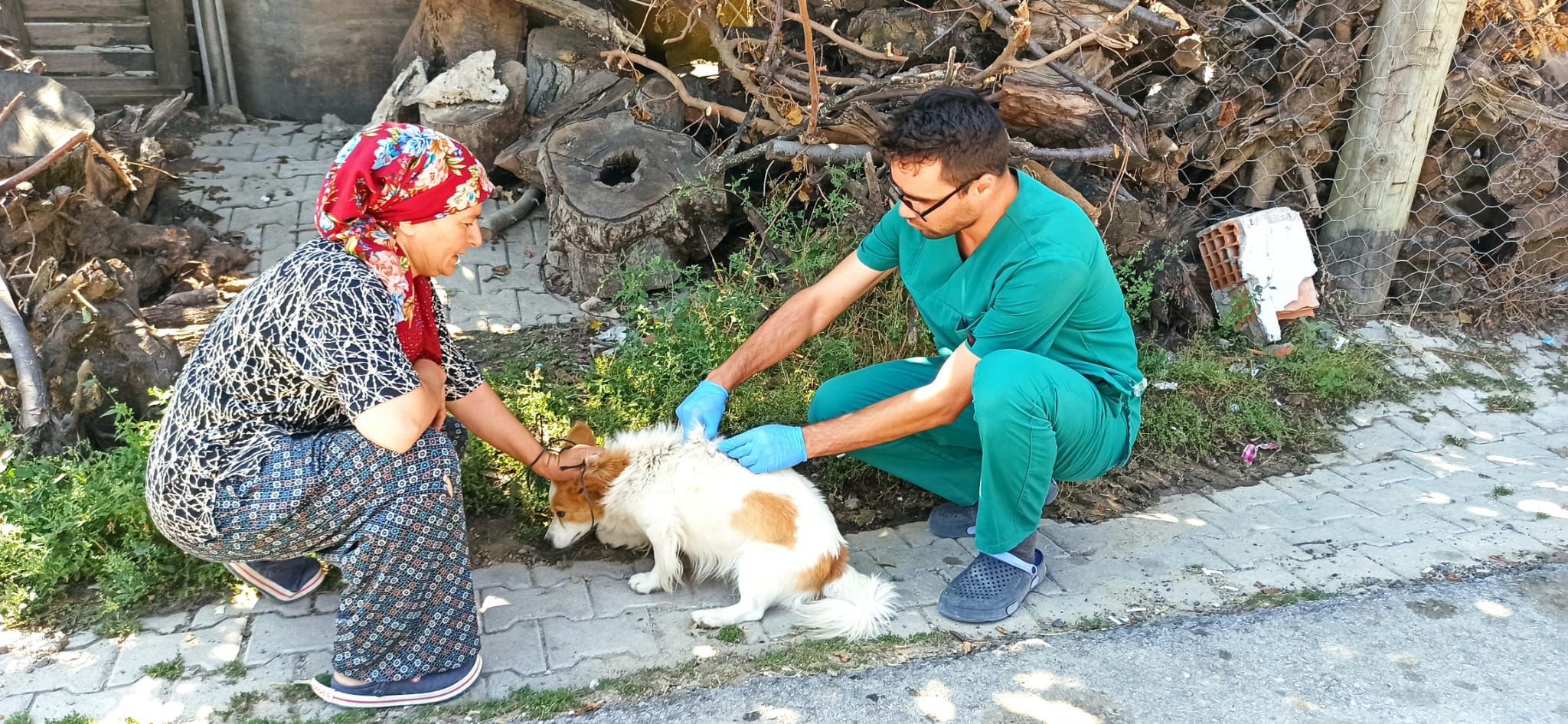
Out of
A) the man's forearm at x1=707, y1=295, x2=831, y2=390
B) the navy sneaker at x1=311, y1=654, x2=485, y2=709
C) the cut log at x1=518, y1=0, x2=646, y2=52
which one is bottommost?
the navy sneaker at x1=311, y1=654, x2=485, y2=709

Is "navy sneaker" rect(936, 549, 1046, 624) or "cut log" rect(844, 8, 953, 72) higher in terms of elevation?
"cut log" rect(844, 8, 953, 72)

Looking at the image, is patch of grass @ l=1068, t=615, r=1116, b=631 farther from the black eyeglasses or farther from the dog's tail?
the black eyeglasses

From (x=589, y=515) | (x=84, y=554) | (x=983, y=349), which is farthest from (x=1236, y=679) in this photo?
(x=84, y=554)

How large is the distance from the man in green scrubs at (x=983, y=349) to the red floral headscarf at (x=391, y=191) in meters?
1.05

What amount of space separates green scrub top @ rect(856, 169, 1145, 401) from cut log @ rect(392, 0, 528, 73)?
12.7ft

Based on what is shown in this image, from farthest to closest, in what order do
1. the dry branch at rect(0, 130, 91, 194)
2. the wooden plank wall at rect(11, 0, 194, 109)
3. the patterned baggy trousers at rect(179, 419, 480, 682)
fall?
the wooden plank wall at rect(11, 0, 194, 109) → the dry branch at rect(0, 130, 91, 194) → the patterned baggy trousers at rect(179, 419, 480, 682)

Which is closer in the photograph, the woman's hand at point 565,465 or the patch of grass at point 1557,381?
the woman's hand at point 565,465

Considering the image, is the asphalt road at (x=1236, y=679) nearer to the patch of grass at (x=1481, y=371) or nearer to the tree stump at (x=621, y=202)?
the patch of grass at (x=1481, y=371)

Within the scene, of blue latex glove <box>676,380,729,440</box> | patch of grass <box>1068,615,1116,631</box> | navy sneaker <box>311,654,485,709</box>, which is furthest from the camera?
blue latex glove <box>676,380,729,440</box>

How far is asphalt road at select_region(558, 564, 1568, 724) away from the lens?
277 centimetres

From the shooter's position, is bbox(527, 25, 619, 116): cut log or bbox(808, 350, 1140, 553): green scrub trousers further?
bbox(527, 25, 619, 116): cut log

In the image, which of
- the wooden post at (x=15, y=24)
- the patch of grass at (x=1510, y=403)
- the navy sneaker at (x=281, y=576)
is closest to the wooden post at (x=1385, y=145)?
the patch of grass at (x=1510, y=403)

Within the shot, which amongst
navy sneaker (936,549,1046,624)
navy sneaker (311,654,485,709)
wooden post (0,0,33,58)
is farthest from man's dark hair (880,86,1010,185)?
wooden post (0,0,33,58)

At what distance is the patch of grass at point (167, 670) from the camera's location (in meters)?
2.79
